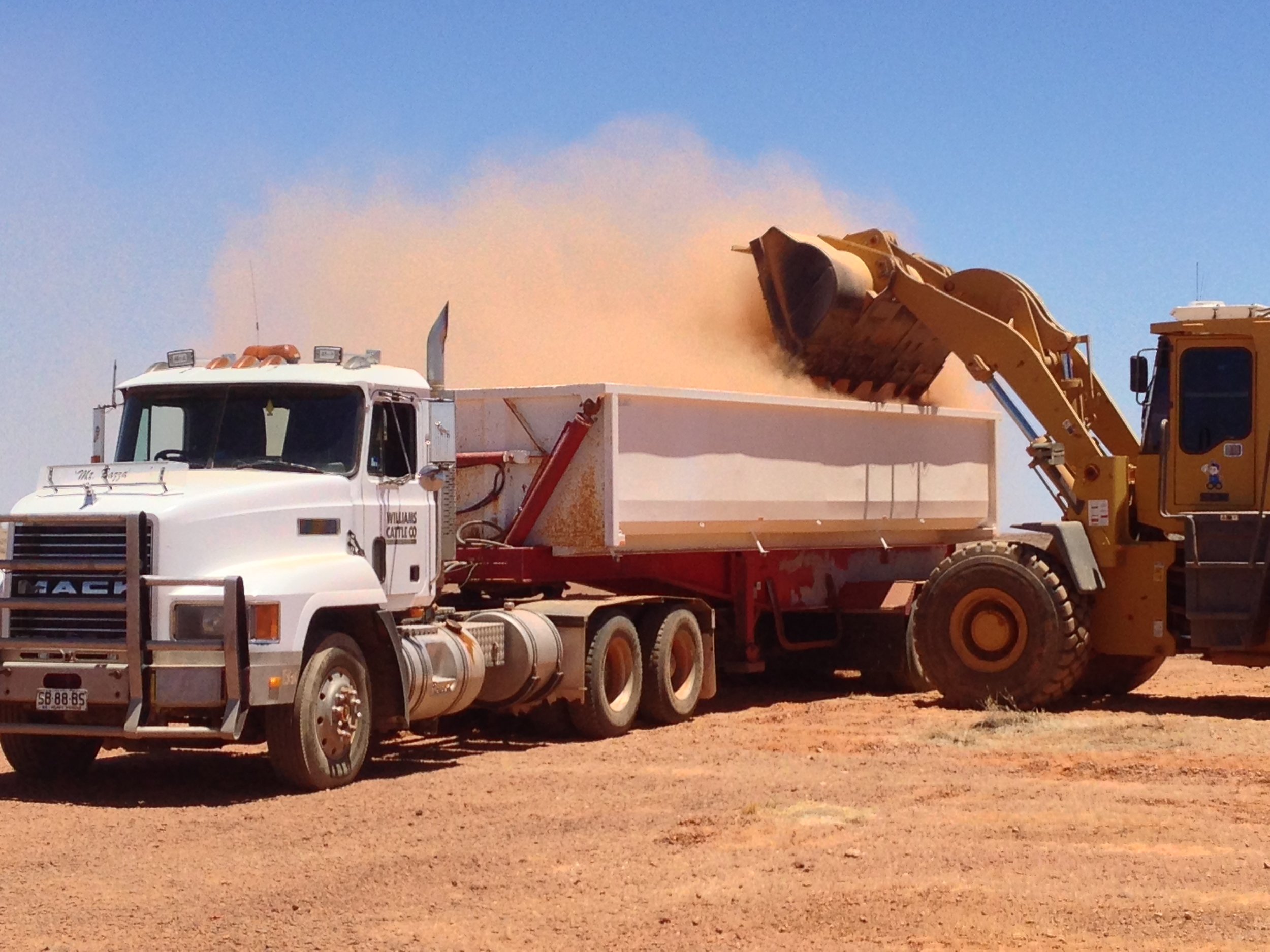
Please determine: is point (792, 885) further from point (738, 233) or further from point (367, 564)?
point (738, 233)

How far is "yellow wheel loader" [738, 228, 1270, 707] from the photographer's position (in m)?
15.7

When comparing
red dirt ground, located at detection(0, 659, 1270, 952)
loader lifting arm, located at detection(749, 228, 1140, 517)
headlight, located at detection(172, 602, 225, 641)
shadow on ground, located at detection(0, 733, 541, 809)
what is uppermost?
loader lifting arm, located at detection(749, 228, 1140, 517)

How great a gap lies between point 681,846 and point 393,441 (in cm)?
456

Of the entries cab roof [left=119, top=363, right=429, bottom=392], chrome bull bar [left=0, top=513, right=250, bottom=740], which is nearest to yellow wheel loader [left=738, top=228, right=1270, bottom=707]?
cab roof [left=119, top=363, right=429, bottom=392]

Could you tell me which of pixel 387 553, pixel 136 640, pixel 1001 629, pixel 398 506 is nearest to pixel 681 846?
pixel 136 640

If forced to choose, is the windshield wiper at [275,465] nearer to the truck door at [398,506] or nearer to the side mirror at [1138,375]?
the truck door at [398,506]

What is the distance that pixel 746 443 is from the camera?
661 inches

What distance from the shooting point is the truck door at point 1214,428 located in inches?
620

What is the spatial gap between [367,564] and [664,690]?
13.9ft

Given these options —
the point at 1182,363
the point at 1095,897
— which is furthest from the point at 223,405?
the point at 1182,363

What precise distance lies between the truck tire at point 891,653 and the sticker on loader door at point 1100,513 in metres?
3.00

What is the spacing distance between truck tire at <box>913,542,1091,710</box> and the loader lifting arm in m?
1.23

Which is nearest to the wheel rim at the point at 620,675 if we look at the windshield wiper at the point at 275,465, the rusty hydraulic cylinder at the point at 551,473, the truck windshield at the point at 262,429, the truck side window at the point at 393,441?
the rusty hydraulic cylinder at the point at 551,473

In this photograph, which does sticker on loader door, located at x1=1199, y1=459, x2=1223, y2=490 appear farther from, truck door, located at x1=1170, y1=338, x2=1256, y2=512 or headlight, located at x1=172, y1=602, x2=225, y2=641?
headlight, located at x1=172, y1=602, x2=225, y2=641
